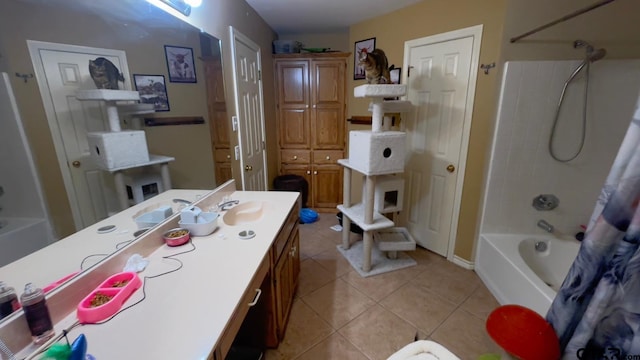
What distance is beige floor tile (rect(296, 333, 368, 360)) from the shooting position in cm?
162

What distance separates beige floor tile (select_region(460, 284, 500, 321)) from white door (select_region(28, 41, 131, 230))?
7.72 feet

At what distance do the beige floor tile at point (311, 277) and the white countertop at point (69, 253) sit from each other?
1393 mm

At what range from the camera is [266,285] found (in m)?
1.46

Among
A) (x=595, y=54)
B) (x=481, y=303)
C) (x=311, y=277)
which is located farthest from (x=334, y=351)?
(x=595, y=54)

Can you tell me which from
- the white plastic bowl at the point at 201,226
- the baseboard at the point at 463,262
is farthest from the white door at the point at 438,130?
the white plastic bowl at the point at 201,226

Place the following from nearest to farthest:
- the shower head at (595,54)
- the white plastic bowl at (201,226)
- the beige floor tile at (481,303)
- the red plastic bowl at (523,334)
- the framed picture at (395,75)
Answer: the red plastic bowl at (523,334), the white plastic bowl at (201,226), the shower head at (595,54), the beige floor tile at (481,303), the framed picture at (395,75)

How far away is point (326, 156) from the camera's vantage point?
3.65 meters

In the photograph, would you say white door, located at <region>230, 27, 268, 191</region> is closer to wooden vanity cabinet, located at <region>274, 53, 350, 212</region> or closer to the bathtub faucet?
wooden vanity cabinet, located at <region>274, 53, 350, 212</region>

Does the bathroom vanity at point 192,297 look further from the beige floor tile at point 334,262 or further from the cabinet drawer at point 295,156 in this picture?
the cabinet drawer at point 295,156

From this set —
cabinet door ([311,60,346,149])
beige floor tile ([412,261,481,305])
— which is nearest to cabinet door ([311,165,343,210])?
cabinet door ([311,60,346,149])

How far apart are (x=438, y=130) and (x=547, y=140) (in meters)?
0.80

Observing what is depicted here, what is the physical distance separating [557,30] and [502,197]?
126 centimetres

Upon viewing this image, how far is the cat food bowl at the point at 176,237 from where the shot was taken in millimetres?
1311

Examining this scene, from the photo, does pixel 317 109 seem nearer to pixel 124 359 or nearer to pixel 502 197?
pixel 502 197
